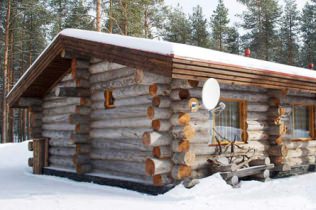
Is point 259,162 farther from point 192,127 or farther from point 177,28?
point 177,28

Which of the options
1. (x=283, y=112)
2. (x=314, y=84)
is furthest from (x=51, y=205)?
(x=314, y=84)

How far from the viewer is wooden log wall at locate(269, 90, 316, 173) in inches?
414

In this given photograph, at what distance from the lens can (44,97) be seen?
13.2m

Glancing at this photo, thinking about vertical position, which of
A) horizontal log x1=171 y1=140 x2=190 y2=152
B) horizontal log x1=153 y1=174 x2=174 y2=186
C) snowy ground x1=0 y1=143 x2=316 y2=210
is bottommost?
snowy ground x1=0 y1=143 x2=316 y2=210

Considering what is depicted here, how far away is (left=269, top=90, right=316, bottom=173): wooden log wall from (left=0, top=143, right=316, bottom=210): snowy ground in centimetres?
69

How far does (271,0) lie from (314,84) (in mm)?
24746

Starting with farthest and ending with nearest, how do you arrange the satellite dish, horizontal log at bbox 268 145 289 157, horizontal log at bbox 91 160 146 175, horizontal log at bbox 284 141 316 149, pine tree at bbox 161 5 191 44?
pine tree at bbox 161 5 191 44, horizontal log at bbox 284 141 316 149, horizontal log at bbox 268 145 289 157, horizontal log at bbox 91 160 146 175, the satellite dish

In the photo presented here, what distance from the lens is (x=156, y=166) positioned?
26.6 feet

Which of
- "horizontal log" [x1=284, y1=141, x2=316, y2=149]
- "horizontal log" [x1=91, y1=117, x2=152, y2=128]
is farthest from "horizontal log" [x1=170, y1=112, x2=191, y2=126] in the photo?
"horizontal log" [x1=284, y1=141, x2=316, y2=149]

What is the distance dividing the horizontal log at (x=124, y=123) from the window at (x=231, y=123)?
1673 millimetres

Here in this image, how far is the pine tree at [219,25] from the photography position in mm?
36700

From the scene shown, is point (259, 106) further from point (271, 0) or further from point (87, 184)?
point (271, 0)

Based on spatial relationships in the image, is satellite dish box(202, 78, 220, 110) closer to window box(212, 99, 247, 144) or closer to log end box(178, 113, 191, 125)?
log end box(178, 113, 191, 125)

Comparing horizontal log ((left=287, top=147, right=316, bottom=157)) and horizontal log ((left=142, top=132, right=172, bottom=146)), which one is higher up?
horizontal log ((left=142, top=132, right=172, bottom=146))
